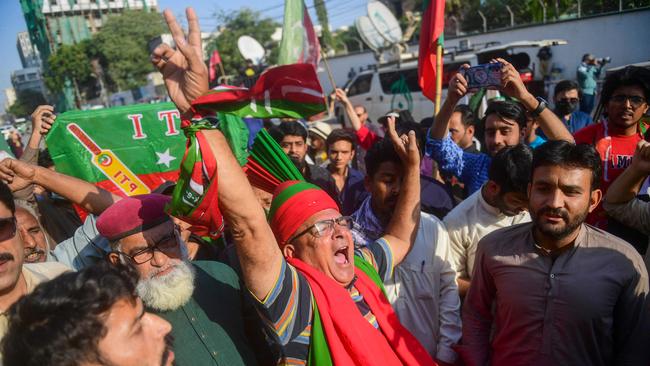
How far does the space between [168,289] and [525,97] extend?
1964 millimetres

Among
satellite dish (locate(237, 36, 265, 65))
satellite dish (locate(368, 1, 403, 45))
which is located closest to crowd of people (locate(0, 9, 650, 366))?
satellite dish (locate(368, 1, 403, 45))

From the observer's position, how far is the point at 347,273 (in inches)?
74.0

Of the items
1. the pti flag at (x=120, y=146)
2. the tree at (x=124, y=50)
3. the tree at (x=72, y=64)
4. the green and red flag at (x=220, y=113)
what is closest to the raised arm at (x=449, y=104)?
the green and red flag at (x=220, y=113)

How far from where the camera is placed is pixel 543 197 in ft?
5.99

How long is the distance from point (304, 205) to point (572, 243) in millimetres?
1030

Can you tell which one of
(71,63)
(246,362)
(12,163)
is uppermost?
(71,63)

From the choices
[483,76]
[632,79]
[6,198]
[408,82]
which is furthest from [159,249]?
[408,82]

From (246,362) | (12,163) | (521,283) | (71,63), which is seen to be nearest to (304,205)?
(246,362)

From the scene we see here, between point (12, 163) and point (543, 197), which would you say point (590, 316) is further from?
point (12, 163)

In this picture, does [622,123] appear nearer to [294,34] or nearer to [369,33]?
[294,34]

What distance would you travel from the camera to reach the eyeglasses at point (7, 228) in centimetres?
182

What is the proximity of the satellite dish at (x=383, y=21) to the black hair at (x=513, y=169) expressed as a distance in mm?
13161

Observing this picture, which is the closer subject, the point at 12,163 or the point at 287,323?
the point at 287,323

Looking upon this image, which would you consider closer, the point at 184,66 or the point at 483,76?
the point at 184,66
